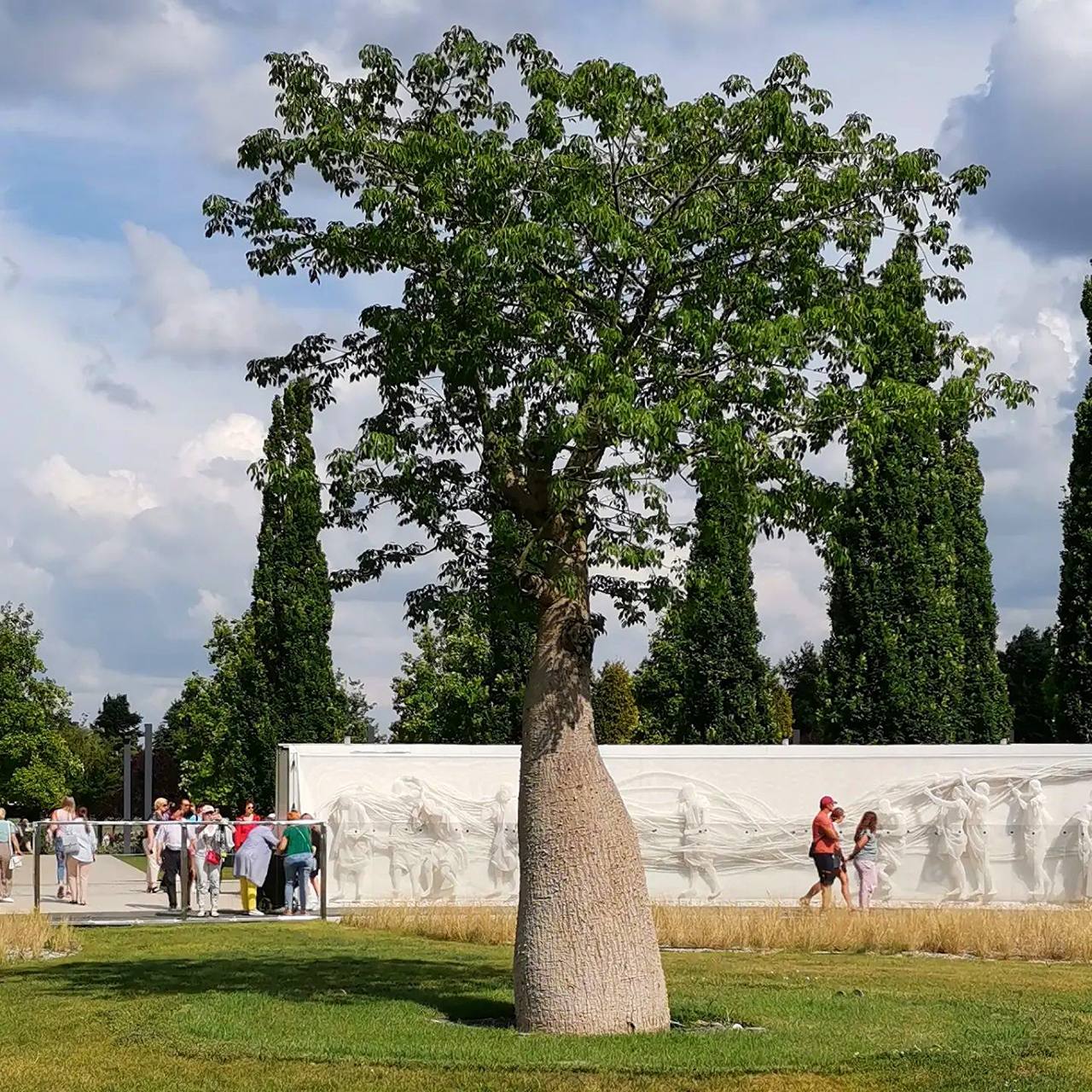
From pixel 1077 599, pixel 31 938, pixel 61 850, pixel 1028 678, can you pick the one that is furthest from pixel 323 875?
pixel 1028 678

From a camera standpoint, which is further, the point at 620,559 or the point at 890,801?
the point at 890,801

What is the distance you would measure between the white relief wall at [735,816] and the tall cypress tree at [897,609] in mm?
5085

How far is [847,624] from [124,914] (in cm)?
1570

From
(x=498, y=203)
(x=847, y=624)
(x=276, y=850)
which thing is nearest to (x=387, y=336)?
(x=498, y=203)

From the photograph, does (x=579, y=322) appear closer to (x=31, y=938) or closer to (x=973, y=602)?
(x=31, y=938)

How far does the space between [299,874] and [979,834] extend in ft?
35.7

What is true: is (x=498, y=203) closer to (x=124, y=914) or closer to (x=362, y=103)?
(x=362, y=103)

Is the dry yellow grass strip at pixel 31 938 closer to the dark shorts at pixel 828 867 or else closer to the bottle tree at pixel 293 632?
the dark shorts at pixel 828 867

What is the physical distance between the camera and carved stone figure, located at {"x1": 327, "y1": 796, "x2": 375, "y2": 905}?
88.7 ft

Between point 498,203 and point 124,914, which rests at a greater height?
point 498,203

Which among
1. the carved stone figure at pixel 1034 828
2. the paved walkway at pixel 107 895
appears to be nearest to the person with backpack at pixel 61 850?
the paved walkway at pixel 107 895

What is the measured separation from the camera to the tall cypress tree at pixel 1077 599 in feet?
103

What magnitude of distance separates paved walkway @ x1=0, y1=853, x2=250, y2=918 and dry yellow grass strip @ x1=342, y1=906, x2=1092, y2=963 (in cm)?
552

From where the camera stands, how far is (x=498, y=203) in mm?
12828
